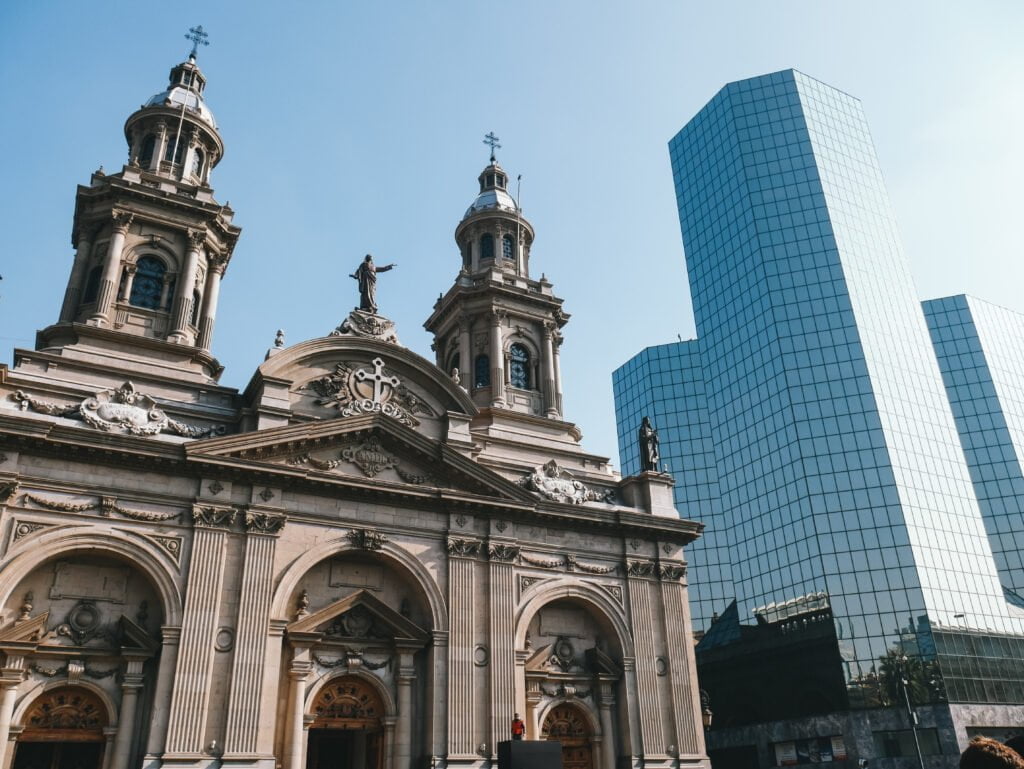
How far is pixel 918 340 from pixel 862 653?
27.1 m

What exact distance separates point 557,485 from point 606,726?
9.17 m

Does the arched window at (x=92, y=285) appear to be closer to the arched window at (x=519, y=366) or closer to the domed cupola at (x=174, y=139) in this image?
the domed cupola at (x=174, y=139)

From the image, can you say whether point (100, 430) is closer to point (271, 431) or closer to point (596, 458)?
point (271, 431)

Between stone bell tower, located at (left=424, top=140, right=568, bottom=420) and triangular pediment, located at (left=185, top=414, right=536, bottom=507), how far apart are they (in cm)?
685

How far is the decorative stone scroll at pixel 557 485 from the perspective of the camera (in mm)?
32250

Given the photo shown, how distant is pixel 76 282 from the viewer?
109ft

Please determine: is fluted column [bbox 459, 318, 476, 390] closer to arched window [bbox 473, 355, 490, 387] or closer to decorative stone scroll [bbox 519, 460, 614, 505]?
arched window [bbox 473, 355, 490, 387]

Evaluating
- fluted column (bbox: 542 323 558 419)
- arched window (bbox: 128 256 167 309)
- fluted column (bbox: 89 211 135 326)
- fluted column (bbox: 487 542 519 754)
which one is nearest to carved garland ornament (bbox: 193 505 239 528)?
fluted column (bbox: 487 542 519 754)

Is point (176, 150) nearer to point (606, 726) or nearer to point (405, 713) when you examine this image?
point (405, 713)

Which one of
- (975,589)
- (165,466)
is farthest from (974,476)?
(165,466)

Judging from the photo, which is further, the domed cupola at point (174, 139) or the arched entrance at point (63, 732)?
the domed cupola at point (174, 139)

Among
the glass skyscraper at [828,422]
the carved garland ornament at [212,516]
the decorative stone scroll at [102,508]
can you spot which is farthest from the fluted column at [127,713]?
the glass skyscraper at [828,422]

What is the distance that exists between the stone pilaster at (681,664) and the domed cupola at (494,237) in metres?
18.9

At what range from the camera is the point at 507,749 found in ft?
64.5
